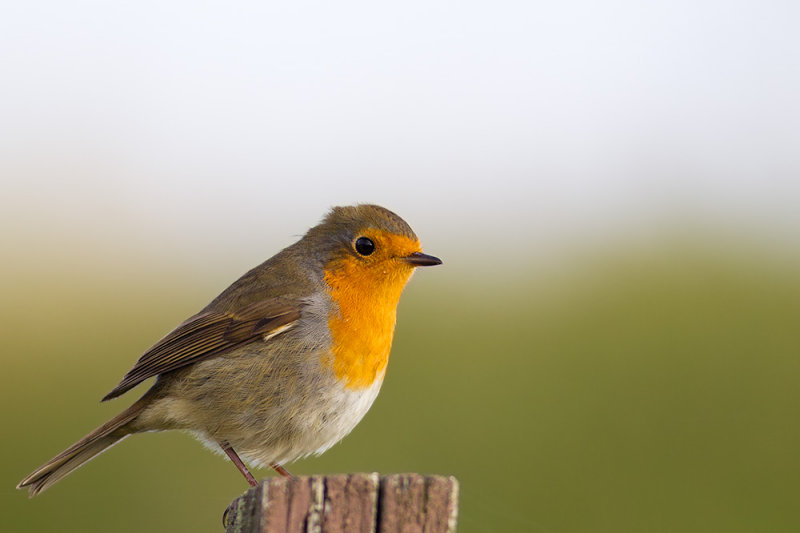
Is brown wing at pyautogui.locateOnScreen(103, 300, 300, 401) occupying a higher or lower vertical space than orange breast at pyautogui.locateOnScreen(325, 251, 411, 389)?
higher

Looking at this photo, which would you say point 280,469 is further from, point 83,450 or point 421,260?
point 421,260

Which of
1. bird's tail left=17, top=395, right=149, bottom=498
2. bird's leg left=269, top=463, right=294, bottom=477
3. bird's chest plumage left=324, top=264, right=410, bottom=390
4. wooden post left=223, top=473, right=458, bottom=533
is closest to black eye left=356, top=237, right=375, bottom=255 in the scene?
bird's chest plumage left=324, top=264, right=410, bottom=390

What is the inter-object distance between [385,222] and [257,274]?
67 cm

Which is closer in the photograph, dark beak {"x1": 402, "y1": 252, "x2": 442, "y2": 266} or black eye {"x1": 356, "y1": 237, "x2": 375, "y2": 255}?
dark beak {"x1": 402, "y1": 252, "x2": 442, "y2": 266}

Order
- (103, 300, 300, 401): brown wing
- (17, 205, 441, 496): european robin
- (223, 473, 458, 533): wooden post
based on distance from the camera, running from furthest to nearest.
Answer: (103, 300, 300, 401): brown wing → (17, 205, 441, 496): european robin → (223, 473, 458, 533): wooden post

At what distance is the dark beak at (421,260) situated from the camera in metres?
4.39

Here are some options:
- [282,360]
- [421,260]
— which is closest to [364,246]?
[421,260]

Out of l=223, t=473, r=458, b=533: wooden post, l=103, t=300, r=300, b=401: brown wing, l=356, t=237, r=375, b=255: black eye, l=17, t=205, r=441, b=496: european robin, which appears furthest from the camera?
l=356, t=237, r=375, b=255: black eye

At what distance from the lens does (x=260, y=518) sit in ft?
7.42

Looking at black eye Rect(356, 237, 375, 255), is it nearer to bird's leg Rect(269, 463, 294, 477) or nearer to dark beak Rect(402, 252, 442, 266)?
dark beak Rect(402, 252, 442, 266)

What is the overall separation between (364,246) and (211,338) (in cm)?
81

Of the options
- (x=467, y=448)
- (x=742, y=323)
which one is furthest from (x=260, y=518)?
(x=742, y=323)

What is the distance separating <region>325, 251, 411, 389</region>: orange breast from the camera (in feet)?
13.7

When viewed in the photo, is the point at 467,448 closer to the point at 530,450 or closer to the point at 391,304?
the point at 530,450
